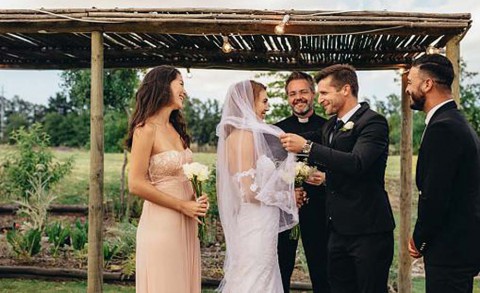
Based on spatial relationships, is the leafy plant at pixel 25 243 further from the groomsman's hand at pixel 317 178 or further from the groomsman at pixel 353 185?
the groomsman at pixel 353 185

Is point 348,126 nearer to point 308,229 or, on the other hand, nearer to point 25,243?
point 308,229

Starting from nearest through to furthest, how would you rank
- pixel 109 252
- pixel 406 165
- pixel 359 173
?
1. pixel 359 173
2. pixel 406 165
3. pixel 109 252

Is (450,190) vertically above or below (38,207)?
above

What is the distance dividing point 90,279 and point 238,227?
1.69 meters

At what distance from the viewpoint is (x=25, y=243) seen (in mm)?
7223

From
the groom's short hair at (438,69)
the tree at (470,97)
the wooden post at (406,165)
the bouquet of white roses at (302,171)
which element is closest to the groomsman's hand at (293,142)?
the bouquet of white roses at (302,171)

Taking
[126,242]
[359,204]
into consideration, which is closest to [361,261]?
[359,204]

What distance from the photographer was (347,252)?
3.87 meters

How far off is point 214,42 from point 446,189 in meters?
3.68

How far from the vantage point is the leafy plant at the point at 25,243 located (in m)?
7.13

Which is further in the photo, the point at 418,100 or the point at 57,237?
the point at 57,237

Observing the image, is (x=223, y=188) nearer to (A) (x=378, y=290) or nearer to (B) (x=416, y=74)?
(A) (x=378, y=290)

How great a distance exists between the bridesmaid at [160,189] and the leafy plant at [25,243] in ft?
12.5

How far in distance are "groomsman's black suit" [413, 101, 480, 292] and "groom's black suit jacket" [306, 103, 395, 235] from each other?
0.54 m
